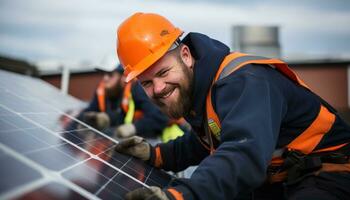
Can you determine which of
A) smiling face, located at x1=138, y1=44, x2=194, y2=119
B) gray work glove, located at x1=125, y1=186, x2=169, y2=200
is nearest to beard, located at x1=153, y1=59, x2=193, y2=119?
smiling face, located at x1=138, y1=44, x2=194, y2=119

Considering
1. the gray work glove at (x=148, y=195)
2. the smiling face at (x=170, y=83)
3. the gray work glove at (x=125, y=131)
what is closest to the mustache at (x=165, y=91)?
the smiling face at (x=170, y=83)

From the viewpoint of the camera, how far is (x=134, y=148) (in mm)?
2564

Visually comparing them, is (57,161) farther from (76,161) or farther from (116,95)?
(116,95)

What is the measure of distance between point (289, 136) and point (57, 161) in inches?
53.7

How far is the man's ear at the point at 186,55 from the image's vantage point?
2.27 m

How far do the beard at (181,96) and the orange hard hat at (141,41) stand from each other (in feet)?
0.62

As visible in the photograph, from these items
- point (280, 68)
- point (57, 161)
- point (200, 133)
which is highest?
point (280, 68)

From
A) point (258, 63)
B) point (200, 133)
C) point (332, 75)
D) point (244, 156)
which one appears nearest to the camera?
point (244, 156)

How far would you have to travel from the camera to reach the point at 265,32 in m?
10.7

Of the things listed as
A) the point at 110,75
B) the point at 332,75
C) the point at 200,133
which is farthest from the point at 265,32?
the point at 200,133

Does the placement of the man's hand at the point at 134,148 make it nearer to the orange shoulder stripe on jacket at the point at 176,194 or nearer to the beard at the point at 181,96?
the beard at the point at 181,96

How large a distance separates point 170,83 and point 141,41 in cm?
34

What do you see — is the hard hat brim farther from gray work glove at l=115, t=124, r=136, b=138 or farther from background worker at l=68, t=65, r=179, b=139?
gray work glove at l=115, t=124, r=136, b=138

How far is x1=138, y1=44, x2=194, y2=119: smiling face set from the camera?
6.94 feet
